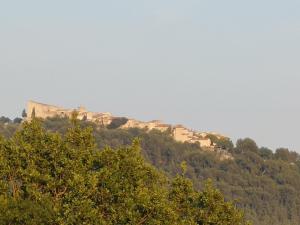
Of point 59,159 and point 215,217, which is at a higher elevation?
point 59,159

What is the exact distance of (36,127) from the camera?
5931cm

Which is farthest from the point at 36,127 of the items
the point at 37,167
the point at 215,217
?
the point at 215,217

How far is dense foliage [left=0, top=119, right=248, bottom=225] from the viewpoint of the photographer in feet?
171

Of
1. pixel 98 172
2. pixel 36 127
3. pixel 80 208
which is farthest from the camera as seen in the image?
pixel 36 127

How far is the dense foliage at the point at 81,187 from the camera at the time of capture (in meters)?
52.2

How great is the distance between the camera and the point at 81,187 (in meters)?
52.1

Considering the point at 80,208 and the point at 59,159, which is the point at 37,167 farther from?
the point at 80,208

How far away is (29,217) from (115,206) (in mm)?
5049

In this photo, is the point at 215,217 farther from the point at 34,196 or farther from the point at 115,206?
the point at 34,196

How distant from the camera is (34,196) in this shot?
2124 inches

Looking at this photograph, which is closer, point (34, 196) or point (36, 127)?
point (34, 196)

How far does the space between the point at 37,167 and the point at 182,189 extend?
1114 cm

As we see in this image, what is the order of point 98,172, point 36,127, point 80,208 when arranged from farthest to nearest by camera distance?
point 36,127 → point 98,172 → point 80,208

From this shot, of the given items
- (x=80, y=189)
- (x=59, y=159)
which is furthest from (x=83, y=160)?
(x=80, y=189)
